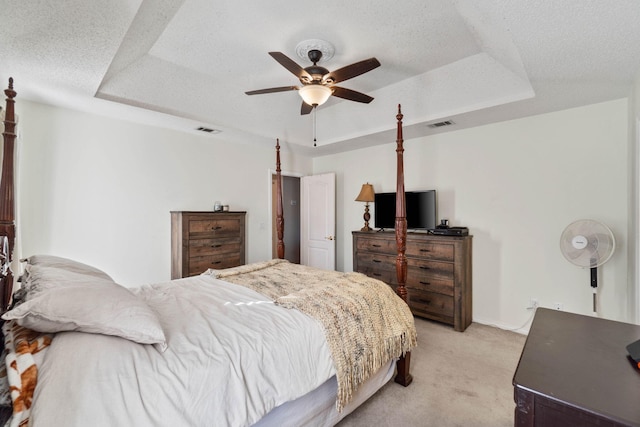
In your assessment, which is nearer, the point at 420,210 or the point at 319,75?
the point at 319,75

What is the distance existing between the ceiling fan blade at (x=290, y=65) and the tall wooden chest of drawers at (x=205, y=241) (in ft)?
7.25

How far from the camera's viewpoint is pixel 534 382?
81 cm

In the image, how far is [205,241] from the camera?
3598mm

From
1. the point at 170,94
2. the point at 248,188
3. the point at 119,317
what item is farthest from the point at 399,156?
the point at 248,188

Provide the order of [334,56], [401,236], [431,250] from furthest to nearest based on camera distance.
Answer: [431,250] → [334,56] → [401,236]

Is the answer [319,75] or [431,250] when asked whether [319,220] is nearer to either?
[431,250]

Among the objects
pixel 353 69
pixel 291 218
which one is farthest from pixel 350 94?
pixel 291 218

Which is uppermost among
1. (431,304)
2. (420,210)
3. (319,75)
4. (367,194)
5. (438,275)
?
(319,75)

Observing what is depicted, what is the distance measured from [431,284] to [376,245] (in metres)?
0.89

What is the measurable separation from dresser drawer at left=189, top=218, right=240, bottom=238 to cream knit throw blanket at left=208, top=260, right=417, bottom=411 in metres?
1.33

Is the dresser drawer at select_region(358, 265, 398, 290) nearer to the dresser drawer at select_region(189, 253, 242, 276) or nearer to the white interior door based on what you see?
the white interior door

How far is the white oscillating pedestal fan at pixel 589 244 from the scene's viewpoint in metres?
2.46

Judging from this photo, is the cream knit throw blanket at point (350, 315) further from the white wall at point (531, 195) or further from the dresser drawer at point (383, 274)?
the white wall at point (531, 195)

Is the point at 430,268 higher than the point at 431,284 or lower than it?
higher
